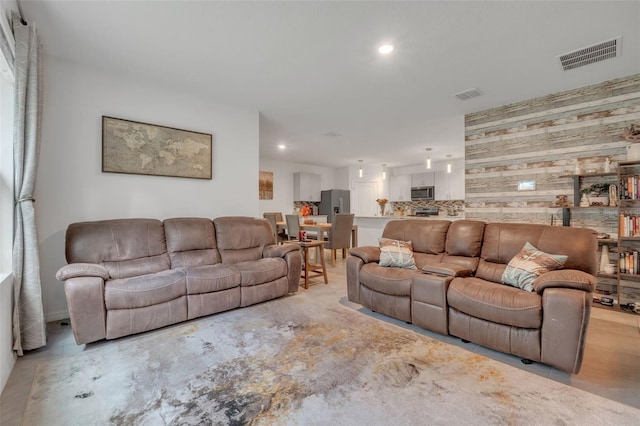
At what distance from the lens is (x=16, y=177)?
2266mm

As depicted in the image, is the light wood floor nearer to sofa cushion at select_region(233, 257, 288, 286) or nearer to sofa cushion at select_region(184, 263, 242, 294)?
sofa cushion at select_region(184, 263, 242, 294)

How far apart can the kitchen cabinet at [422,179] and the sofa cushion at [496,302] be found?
6.42 m

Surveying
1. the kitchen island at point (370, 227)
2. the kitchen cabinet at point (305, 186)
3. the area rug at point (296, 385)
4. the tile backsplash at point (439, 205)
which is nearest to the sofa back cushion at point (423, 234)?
the area rug at point (296, 385)

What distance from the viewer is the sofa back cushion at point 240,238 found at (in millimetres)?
3709

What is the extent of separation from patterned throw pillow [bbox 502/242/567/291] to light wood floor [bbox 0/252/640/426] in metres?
0.60

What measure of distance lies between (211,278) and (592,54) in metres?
4.27

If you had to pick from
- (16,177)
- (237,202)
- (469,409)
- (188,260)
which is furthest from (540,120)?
(16,177)

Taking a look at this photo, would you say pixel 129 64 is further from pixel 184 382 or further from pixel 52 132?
pixel 184 382

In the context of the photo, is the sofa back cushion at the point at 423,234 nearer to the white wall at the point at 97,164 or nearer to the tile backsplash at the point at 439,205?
the white wall at the point at 97,164

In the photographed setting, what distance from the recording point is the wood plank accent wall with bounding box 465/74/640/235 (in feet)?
11.3

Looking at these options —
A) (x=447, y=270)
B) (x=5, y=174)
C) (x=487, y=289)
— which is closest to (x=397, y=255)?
(x=447, y=270)

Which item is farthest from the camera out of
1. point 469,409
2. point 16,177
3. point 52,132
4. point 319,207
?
point 319,207

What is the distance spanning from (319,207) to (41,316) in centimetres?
735

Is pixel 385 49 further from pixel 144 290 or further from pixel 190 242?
pixel 144 290
